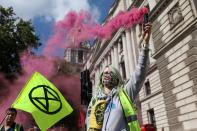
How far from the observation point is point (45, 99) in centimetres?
547

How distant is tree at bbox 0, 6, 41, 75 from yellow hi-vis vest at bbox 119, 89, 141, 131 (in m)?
22.8

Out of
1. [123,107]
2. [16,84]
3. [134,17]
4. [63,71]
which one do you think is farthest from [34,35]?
[123,107]

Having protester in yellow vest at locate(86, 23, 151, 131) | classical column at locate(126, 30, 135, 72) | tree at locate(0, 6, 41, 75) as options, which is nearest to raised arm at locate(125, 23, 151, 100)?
protester in yellow vest at locate(86, 23, 151, 131)

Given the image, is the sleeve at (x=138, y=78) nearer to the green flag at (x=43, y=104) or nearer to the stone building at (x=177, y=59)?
the green flag at (x=43, y=104)

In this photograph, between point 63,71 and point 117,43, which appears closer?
point 117,43

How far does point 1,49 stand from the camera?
24125mm

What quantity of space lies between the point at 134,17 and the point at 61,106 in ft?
88.0

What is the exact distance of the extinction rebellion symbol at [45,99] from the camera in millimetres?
5344

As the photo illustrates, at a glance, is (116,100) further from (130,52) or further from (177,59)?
(130,52)

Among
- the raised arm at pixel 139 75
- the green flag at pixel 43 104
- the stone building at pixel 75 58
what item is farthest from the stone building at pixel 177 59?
the stone building at pixel 75 58

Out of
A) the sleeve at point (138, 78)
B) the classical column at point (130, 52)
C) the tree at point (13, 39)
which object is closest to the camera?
the sleeve at point (138, 78)

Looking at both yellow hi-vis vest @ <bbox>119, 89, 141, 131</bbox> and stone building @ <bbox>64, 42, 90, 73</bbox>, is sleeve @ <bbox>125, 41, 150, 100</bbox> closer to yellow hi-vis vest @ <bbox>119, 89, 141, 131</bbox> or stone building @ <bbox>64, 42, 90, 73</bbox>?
yellow hi-vis vest @ <bbox>119, 89, 141, 131</bbox>

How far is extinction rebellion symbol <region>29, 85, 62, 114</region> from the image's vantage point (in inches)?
210

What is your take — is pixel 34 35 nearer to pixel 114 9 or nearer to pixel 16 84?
pixel 16 84
